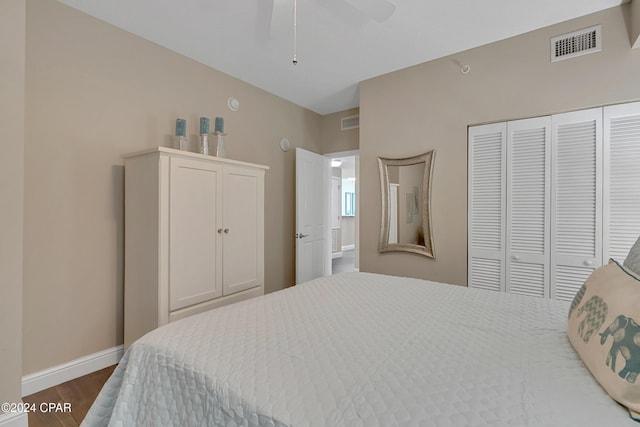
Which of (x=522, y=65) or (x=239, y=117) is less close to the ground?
(x=522, y=65)

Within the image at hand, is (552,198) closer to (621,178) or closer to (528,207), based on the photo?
(528,207)

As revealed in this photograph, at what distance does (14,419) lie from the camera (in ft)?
5.02

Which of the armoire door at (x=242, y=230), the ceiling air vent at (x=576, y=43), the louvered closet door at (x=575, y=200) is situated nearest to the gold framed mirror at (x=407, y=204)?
the louvered closet door at (x=575, y=200)

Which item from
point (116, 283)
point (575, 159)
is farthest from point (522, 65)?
point (116, 283)

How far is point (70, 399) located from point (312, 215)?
2.84m

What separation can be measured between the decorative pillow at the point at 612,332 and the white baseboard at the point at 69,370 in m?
2.90

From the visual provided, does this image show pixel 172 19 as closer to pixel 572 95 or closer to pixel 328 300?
pixel 328 300

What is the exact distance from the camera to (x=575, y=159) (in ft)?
7.55

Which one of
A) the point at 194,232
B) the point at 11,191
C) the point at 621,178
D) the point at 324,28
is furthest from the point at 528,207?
the point at 11,191

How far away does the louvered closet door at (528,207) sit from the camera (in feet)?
7.91

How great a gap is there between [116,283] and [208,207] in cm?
95

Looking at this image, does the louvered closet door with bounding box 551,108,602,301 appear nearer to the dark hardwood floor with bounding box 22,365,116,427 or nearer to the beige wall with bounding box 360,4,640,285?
the beige wall with bounding box 360,4,640,285

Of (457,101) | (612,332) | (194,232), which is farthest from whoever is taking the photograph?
(457,101)

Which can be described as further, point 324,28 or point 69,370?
point 324,28
